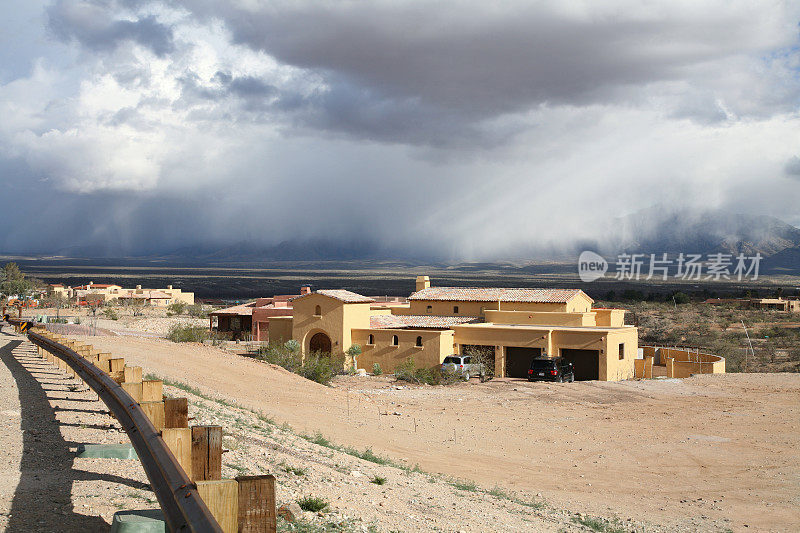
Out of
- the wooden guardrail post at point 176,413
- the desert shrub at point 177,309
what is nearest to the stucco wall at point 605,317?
the desert shrub at point 177,309

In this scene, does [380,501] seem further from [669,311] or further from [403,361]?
[669,311]

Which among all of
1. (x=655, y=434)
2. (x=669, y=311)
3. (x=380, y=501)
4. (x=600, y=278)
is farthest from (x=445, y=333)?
(x=600, y=278)

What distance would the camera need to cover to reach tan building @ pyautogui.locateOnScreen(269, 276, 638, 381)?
33.3 metres

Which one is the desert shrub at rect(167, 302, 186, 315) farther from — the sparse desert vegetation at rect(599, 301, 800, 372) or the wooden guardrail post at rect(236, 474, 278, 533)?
the wooden guardrail post at rect(236, 474, 278, 533)

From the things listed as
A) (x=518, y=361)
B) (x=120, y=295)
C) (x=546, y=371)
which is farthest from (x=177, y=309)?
(x=546, y=371)

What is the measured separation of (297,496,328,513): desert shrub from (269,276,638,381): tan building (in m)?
26.0

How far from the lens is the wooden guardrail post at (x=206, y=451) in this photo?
4.20 m

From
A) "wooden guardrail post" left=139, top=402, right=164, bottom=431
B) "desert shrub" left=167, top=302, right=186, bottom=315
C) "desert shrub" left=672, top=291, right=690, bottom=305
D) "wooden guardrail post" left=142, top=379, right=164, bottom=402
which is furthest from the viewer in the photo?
"desert shrub" left=672, top=291, right=690, bottom=305

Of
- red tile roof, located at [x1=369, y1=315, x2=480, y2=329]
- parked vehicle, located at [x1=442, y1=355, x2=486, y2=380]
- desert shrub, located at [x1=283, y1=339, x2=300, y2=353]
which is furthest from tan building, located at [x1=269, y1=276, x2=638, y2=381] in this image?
parked vehicle, located at [x1=442, y1=355, x2=486, y2=380]

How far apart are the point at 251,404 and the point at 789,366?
35.1m

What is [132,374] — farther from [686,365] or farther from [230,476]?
[686,365]

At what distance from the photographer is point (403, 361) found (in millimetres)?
34406

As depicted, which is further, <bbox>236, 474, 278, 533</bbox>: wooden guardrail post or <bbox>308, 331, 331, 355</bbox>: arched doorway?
<bbox>308, 331, 331, 355</bbox>: arched doorway

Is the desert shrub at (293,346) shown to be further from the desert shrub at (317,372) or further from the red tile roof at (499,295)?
the red tile roof at (499,295)
